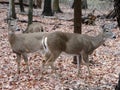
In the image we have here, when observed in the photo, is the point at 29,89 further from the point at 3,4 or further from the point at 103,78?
the point at 3,4

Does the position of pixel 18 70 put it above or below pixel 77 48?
below

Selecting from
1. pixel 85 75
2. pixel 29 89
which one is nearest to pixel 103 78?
pixel 85 75

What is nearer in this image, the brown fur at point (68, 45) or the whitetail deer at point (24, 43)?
the brown fur at point (68, 45)

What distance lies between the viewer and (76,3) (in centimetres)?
1106

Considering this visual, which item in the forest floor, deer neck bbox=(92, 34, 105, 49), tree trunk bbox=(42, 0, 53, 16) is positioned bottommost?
the forest floor

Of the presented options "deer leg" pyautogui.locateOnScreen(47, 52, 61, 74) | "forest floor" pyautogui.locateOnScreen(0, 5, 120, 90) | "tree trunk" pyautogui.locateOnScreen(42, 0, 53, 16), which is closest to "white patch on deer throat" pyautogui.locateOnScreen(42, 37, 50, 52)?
"deer leg" pyautogui.locateOnScreen(47, 52, 61, 74)

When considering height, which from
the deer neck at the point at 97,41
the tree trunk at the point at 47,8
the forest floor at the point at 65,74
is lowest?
the forest floor at the point at 65,74

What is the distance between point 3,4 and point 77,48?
24.0m

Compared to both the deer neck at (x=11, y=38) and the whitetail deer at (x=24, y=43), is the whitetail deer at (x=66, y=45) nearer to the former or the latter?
the whitetail deer at (x=24, y=43)

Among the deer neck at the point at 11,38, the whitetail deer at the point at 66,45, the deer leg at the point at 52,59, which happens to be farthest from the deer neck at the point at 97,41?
the deer neck at the point at 11,38

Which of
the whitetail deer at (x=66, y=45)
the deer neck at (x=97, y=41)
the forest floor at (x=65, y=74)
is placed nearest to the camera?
the forest floor at (x=65, y=74)

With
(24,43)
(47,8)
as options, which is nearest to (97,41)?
(24,43)

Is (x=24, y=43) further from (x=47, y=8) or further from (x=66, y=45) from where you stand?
(x=47, y=8)

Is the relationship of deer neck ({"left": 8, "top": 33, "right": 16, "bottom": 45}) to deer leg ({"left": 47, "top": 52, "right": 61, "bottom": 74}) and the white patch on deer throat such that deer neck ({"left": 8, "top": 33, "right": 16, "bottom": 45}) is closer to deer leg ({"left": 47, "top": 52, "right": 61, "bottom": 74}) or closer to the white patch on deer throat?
the white patch on deer throat
